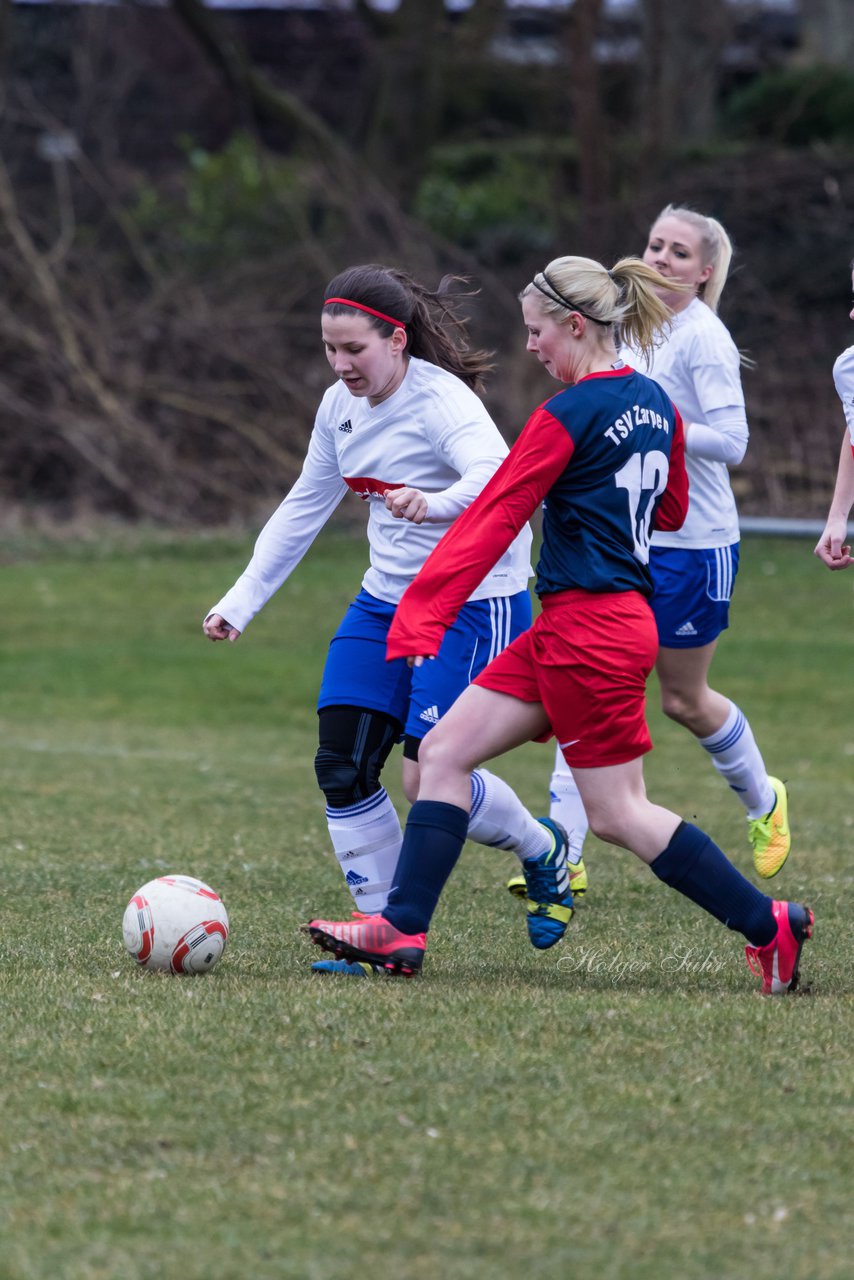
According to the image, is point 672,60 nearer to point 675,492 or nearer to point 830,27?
point 830,27

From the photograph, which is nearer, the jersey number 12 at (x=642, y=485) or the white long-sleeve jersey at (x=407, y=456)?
the jersey number 12 at (x=642, y=485)

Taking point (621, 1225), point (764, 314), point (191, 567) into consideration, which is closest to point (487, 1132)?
point (621, 1225)

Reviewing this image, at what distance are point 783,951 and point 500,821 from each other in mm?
956

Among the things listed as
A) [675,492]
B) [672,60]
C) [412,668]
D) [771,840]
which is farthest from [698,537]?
[672,60]

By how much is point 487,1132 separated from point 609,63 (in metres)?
25.5

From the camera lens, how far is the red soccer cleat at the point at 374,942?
4898 mm

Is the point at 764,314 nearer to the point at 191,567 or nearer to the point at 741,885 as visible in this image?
A: the point at 191,567

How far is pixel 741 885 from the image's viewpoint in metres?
4.75

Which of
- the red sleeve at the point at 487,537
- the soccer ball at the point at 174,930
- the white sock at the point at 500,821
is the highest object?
the red sleeve at the point at 487,537

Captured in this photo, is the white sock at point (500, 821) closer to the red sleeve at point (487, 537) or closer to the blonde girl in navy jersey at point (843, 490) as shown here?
the red sleeve at point (487, 537)

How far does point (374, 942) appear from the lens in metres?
4.90

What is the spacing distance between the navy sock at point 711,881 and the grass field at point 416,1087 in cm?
22

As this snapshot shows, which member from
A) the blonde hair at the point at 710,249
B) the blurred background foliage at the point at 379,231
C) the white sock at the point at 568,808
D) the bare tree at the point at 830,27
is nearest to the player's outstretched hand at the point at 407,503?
the white sock at the point at 568,808

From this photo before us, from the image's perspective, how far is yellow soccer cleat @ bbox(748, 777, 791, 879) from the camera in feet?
21.9
